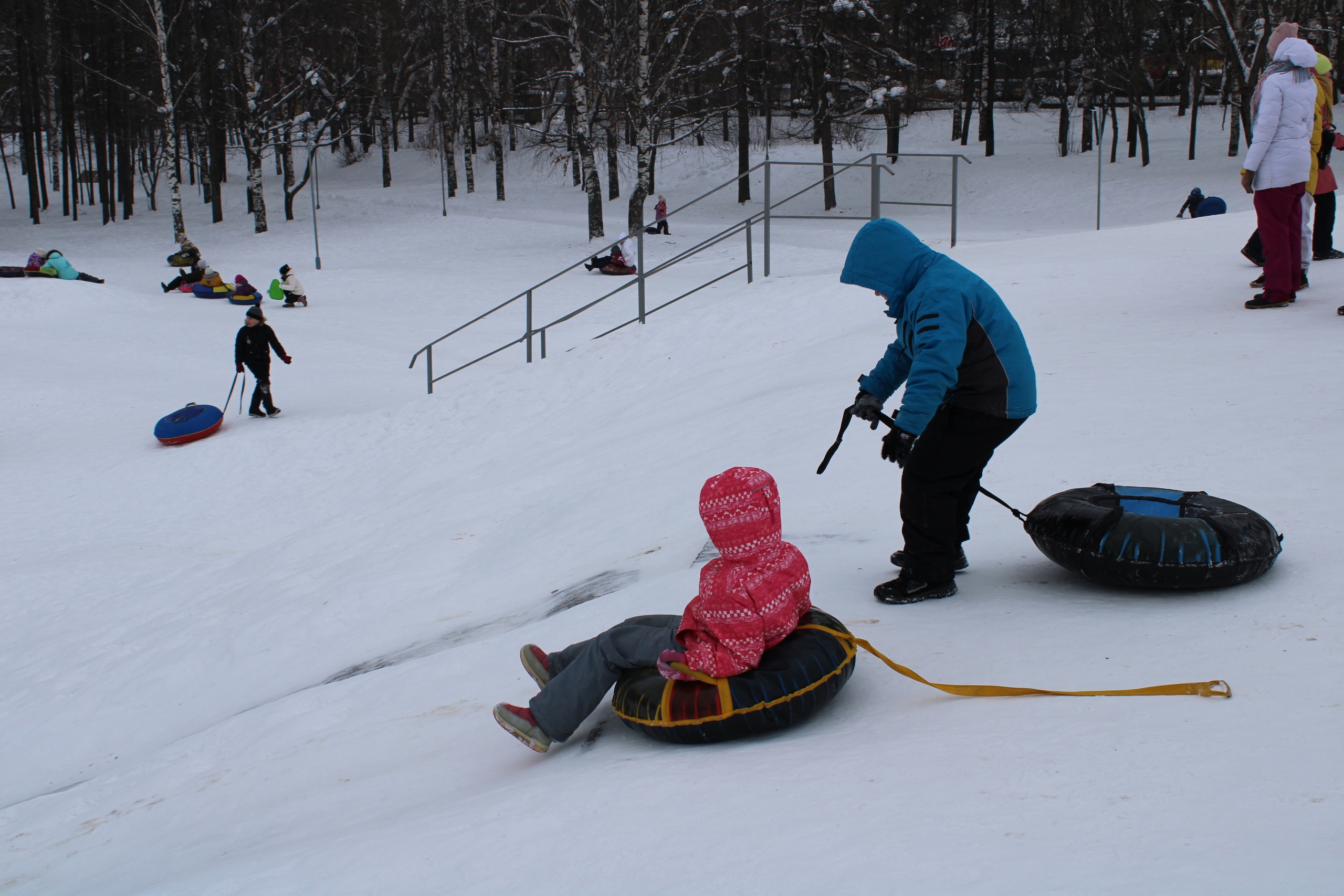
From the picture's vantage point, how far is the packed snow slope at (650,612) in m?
2.13

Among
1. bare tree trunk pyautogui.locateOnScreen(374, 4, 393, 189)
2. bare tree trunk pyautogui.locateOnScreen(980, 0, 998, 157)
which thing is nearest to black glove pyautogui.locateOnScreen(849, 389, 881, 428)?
bare tree trunk pyautogui.locateOnScreen(980, 0, 998, 157)

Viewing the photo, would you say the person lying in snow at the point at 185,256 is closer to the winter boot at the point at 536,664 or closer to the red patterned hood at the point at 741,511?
the winter boot at the point at 536,664

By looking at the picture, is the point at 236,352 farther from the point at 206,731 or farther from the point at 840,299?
the point at 206,731

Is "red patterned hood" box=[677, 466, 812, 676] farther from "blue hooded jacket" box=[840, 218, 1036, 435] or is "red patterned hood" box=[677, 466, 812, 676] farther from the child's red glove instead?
"blue hooded jacket" box=[840, 218, 1036, 435]

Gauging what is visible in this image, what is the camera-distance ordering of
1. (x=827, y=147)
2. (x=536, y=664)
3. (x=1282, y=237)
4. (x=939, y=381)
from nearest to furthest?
(x=939, y=381), (x=536, y=664), (x=1282, y=237), (x=827, y=147)

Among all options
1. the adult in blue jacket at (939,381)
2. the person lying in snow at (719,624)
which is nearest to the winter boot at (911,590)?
the adult in blue jacket at (939,381)

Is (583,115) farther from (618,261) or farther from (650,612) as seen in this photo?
(650,612)

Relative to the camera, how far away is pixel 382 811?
2982mm

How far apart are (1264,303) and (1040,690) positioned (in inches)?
215

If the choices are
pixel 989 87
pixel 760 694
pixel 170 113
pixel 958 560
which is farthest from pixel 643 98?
pixel 760 694

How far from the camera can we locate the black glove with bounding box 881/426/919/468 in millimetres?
3223

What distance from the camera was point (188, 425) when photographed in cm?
1058

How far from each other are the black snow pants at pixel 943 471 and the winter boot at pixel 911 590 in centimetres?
7

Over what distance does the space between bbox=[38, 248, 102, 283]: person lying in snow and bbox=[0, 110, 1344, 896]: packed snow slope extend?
633cm
